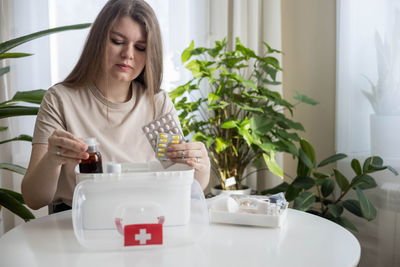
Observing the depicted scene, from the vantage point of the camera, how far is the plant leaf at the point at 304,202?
1535 mm

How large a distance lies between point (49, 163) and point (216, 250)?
44cm

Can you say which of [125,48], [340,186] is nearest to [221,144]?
[340,186]

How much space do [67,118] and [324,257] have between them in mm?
763

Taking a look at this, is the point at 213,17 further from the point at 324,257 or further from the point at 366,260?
the point at 324,257

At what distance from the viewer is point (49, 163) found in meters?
0.86

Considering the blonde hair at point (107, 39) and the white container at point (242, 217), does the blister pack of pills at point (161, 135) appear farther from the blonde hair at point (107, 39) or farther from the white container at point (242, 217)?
the blonde hair at point (107, 39)

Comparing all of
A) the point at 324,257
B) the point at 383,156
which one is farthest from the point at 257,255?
the point at 383,156

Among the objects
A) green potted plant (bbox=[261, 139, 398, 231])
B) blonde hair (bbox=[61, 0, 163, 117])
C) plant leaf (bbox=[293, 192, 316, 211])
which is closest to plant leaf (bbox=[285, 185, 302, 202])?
green potted plant (bbox=[261, 139, 398, 231])

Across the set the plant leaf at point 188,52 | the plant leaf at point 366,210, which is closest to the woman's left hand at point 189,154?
the plant leaf at point 366,210

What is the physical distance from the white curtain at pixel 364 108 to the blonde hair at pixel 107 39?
3.38 feet

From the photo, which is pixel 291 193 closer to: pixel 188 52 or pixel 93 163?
pixel 188 52

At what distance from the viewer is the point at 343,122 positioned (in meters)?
1.81

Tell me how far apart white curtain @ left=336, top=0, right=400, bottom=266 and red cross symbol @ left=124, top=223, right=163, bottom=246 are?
4.22ft

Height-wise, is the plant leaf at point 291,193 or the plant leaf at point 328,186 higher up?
the plant leaf at point 328,186
